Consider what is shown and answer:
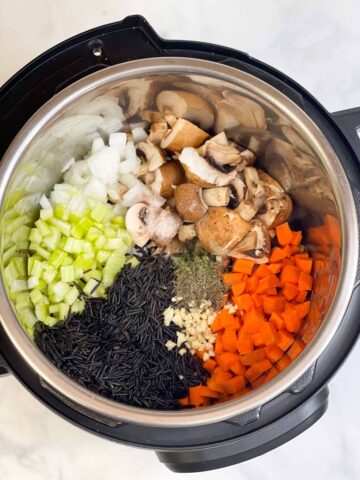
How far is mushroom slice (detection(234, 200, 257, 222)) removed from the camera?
154cm

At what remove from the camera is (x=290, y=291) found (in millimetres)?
1502

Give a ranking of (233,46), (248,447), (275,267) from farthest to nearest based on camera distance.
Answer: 1. (233,46)
2. (275,267)
3. (248,447)

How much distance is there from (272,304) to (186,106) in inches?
21.5

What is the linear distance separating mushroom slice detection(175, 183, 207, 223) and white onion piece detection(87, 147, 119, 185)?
0.19 metres

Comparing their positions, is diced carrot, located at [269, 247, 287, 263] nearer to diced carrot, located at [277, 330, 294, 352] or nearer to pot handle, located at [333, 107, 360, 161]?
diced carrot, located at [277, 330, 294, 352]

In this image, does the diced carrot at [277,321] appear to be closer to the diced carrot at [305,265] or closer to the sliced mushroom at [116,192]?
the diced carrot at [305,265]

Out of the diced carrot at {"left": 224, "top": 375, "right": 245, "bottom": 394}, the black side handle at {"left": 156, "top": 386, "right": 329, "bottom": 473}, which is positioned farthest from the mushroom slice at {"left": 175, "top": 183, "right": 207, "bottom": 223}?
the black side handle at {"left": 156, "top": 386, "right": 329, "bottom": 473}

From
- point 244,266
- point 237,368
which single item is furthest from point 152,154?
point 237,368

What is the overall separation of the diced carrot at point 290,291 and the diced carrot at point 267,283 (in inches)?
1.1

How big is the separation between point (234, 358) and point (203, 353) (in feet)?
0.27

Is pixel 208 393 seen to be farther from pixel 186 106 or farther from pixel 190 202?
pixel 186 106

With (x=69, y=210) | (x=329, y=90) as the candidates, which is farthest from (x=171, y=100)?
(x=329, y=90)

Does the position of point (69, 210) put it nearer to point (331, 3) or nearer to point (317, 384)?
point (317, 384)

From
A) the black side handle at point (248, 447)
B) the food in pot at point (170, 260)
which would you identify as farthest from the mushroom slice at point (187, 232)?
the black side handle at point (248, 447)
